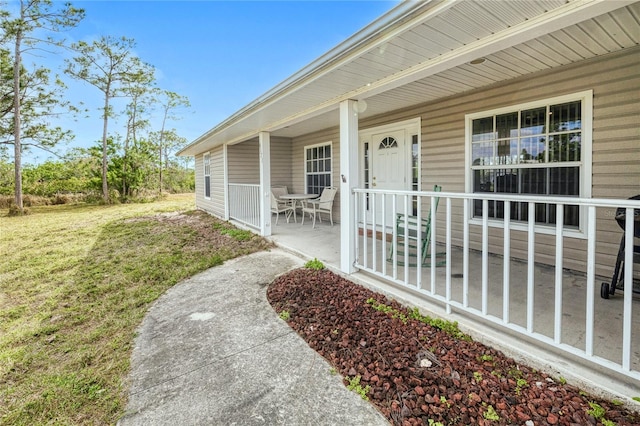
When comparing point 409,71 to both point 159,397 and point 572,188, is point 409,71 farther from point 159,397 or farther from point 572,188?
point 159,397

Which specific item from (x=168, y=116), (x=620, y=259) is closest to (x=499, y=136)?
(x=620, y=259)

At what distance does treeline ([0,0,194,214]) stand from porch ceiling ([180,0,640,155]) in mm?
14644

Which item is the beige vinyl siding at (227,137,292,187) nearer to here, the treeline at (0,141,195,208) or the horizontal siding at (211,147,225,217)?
the horizontal siding at (211,147,225,217)

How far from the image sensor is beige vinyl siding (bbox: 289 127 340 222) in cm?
716

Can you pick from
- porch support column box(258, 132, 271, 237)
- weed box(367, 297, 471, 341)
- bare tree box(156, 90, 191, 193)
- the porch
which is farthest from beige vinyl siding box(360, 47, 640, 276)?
bare tree box(156, 90, 191, 193)

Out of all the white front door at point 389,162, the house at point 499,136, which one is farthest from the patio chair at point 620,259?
the white front door at point 389,162

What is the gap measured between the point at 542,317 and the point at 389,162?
3.86 metres

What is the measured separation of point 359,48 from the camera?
250 cm

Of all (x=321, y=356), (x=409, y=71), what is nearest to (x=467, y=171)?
(x=409, y=71)

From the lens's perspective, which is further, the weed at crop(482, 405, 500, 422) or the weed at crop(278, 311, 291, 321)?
the weed at crop(278, 311, 291, 321)

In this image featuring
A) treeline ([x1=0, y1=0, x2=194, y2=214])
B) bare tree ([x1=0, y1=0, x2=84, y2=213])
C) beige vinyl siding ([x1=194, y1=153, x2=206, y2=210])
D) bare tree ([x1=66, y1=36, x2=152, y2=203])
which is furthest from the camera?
bare tree ([x1=66, y1=36, x2=152, y2=203])

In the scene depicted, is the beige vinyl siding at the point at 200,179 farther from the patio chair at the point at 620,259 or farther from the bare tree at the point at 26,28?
the patio chair at the point at 620,259

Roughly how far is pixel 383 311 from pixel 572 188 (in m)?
2.64

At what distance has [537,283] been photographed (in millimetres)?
3207
